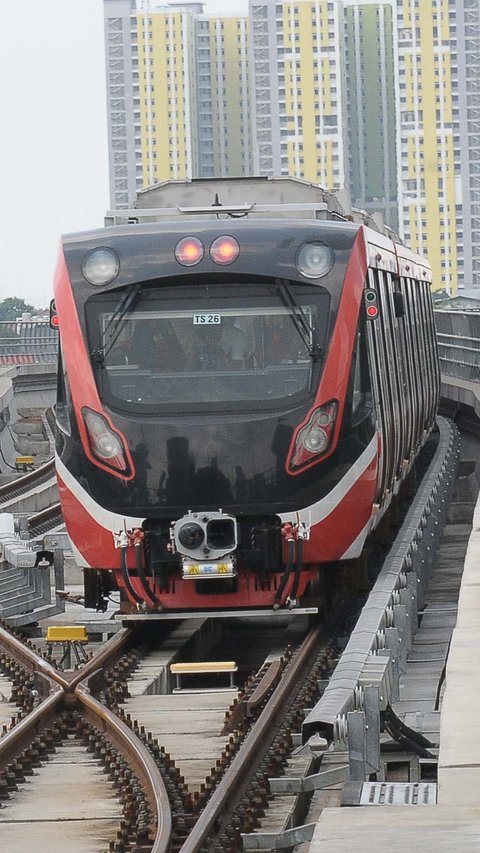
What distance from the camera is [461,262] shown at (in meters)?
147

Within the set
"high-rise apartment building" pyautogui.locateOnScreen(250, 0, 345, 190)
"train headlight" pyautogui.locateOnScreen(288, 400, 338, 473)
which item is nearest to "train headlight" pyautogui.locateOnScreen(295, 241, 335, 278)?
"train headlight" pyautogui.locateOnScreen(288, 400, 338, 473)

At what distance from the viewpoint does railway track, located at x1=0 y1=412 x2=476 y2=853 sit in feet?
24.3

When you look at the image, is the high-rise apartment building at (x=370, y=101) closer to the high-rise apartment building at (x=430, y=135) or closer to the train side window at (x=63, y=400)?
the high-rise apartment building at (x=430, y=135)

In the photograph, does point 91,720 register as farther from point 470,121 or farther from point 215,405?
point 470,121

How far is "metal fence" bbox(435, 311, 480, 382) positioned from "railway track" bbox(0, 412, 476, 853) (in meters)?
14.0

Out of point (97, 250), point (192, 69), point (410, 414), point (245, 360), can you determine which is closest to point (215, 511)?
point (245, 360)

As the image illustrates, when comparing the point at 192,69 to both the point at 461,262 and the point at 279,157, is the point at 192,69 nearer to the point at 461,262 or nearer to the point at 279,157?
the point at 279,157

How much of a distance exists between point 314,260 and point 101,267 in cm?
141

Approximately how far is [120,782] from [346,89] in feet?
515

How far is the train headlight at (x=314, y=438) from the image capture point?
38.5 feet

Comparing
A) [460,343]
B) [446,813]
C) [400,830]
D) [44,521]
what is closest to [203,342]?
[446,813]

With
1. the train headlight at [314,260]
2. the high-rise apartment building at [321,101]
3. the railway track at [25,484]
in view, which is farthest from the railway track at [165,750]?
the high-rise apartment building at [321,101]

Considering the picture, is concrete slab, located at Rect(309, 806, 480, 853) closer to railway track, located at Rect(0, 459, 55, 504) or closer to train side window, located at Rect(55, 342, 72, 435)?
train side window, located at Rect(55, 342, 72, 435)

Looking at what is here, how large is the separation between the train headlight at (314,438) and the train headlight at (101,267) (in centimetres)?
162
